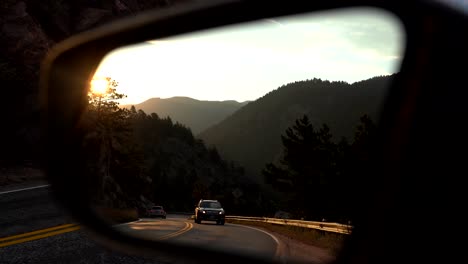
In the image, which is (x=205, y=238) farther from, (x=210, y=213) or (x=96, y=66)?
(x=210, y=213)

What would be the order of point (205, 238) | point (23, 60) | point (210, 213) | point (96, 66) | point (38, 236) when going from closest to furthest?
point (96, 66)
point (205, 238)
point (38, 236)
point (210, 213)
point (23, 60)

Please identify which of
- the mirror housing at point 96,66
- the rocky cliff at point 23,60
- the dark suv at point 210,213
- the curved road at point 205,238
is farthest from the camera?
the rocky cliff at point 23,60

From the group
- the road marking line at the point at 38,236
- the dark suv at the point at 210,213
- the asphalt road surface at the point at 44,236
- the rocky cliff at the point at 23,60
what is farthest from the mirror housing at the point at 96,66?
the dark suv at the point at 210,213

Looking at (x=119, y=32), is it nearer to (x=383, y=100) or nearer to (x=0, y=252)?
(x=383, y=100)

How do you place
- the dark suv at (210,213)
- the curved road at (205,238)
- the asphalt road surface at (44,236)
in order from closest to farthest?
the curved road at (205,238), the asphalt road surface at (44,236), the dark suv at (210,213)

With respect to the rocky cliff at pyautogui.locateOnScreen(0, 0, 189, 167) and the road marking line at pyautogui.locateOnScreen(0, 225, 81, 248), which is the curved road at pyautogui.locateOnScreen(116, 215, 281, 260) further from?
the rocky cliff at pyautogui.locateOnScreen(0, 0, 189, 167)

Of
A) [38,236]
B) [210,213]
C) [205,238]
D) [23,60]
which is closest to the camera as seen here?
[205,238]

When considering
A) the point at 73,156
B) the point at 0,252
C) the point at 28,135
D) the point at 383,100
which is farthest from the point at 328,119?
the point at 28,135

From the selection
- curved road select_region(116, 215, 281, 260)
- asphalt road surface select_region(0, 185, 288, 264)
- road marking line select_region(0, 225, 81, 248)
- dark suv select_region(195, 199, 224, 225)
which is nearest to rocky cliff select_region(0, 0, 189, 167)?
dark suv select_region(195, 199, 224, 225)

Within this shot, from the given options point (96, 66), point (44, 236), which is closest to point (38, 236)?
point (44, 236)

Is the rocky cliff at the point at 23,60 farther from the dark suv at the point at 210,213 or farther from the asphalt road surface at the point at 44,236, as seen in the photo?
the asphalt road surface at the point at 44,236

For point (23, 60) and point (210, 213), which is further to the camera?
point (23, 60)

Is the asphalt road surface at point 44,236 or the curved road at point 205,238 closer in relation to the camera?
the curved road at point 205,238

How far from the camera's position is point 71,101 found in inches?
111
